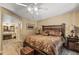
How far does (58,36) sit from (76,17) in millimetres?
402

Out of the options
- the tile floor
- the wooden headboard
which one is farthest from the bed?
the tile floor

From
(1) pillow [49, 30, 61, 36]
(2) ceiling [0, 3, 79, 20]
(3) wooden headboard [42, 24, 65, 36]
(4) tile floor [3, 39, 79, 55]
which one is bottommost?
(4) tile floor [3, 39, 79, 55]

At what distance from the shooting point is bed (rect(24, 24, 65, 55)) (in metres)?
2.33

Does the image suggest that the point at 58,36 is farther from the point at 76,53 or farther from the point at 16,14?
the point at 16,14

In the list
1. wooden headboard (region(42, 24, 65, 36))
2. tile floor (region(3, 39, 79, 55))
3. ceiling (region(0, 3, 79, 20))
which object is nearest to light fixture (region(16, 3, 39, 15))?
ceiling (region(0, 3, 79, 20))

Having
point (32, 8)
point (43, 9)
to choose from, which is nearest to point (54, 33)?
point (43, 9)

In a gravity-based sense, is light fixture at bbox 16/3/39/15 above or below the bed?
above

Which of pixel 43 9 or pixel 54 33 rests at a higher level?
pixel 43 9

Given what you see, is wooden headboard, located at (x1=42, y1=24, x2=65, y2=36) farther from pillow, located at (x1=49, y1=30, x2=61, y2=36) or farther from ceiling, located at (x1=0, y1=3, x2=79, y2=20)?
ceiling, located at (x1=0, y1=3, x2=79, y2=20)

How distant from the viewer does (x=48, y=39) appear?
2350 mm

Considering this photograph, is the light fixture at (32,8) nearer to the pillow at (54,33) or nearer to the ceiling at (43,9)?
the ceiling at (43,9)

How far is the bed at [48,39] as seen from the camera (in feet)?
7.64

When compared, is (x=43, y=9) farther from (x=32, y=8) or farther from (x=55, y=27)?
(x=55, y=27)

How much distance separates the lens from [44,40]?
235 centimetres
